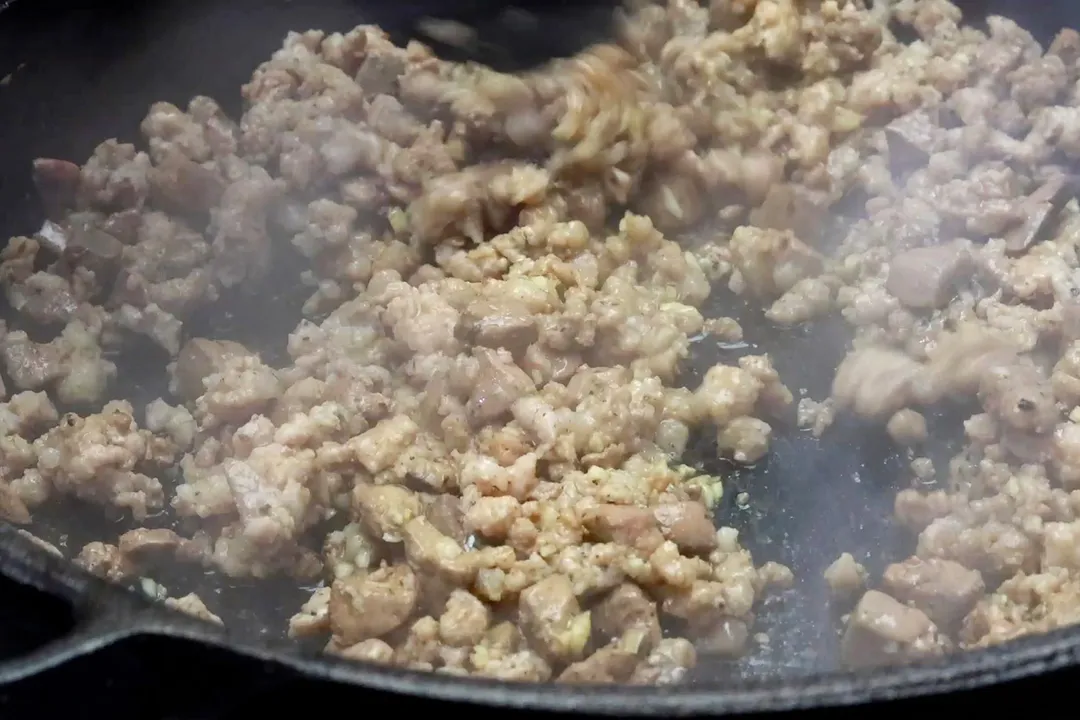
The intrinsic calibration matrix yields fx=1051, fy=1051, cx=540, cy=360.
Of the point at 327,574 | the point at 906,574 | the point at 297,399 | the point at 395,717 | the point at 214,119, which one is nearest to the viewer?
the point at 395,717

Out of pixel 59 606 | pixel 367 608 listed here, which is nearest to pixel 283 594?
pixel 367 608

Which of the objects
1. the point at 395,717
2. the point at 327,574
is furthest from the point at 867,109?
the point at 395,717

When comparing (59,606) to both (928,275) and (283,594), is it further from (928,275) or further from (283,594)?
(928,275)

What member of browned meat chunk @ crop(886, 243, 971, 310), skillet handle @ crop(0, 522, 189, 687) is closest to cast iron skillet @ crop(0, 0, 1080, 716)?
skillet handle @ crop(0, 522, 189, 687)

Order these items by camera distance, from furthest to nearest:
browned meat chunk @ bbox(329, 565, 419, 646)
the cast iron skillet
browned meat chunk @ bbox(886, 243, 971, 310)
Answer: browned meat chunk @ bbox(886, 243, 971, 310) < browned meat chunk @ bbox(329, 565, 419, 646) < the cast iron skillet

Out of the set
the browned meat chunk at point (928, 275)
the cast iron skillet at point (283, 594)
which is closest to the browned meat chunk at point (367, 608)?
the cast iron skillet at point (283, 594)

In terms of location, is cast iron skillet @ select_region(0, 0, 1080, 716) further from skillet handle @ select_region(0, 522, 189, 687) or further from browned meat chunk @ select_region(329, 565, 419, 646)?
browned meat chunk @ select_region(329, 565, 419, 646)

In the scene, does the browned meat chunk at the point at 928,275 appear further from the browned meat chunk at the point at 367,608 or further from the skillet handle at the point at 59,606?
the skillet handle at the point at 59,606

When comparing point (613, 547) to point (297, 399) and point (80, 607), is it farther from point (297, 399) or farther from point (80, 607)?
point (80, 607)
